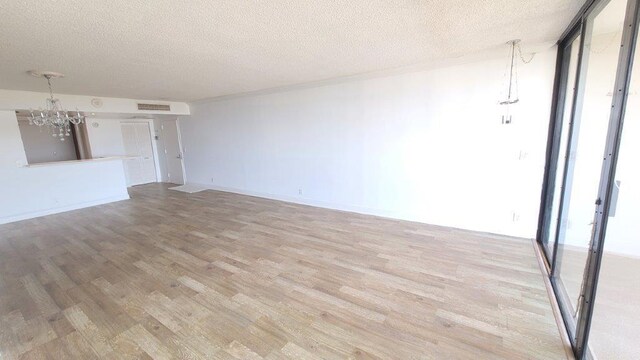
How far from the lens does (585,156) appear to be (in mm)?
2504

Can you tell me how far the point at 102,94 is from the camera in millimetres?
5113

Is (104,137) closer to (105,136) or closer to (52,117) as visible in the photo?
(105,136)

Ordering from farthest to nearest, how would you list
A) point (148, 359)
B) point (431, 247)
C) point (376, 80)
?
1. point (376, 80)
2. point (431, 247)
3. point (148, 359)

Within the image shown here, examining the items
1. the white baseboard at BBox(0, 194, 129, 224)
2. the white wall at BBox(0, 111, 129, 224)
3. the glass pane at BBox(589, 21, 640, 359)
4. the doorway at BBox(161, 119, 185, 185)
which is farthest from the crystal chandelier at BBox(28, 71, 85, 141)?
the glass pane at BBox(589, 21, 640, 359)

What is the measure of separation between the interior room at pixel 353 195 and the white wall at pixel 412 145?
26 millimetres

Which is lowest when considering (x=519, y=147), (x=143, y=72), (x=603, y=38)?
(x=519, y=147)

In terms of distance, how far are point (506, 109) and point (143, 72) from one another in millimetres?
4666

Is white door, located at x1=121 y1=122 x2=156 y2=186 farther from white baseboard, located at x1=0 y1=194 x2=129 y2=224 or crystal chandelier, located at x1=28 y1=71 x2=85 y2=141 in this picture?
crystal chandelier, located at x1=28 y1=71 x2=85 y2=141

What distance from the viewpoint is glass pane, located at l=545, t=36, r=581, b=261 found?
8.59ft

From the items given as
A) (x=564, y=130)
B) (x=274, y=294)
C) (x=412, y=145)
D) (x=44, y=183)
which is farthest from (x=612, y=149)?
(x=44, y=183)

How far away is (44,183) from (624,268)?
8.69m

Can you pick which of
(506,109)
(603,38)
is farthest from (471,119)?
(603,38)

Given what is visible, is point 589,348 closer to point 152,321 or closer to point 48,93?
point 152,321

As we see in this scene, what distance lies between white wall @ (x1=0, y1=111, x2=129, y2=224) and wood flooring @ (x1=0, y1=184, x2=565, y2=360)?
1.28 meters
